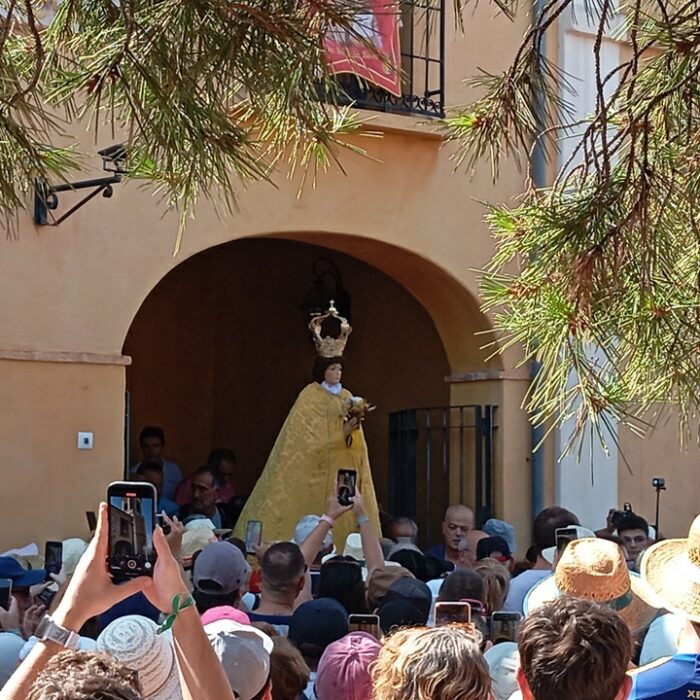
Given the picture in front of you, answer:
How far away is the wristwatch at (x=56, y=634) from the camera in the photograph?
2.24 meters

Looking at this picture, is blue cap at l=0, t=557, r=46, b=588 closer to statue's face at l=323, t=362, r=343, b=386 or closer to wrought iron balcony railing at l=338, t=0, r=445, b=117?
statue's face at l=323, t=362, r=343, b=386

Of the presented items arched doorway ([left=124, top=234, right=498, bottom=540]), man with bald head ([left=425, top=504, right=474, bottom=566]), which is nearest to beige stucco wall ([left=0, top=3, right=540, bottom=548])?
arched doorway ([left=124, top=234, right=498, bottom=540])

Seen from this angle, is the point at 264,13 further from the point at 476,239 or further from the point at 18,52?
the point at 476,239

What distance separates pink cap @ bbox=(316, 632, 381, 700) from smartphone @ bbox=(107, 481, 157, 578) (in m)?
0.95

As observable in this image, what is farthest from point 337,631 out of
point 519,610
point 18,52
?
point 18,52

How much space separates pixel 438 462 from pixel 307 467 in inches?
80.0

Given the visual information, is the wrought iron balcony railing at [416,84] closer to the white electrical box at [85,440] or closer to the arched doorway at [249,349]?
the arched doorway at [249,349]

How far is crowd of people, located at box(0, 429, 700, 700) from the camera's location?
90.7 inches

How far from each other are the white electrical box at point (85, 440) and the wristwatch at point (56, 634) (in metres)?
5.63

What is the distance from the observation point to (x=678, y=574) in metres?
3.13

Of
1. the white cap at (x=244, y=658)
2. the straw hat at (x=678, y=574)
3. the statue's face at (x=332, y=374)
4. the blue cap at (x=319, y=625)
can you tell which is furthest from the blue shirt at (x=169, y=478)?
the white cap at (x=244, y=658)

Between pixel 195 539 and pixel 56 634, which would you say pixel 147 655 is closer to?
pixel 56 634

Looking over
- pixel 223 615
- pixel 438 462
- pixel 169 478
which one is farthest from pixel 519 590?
pixel 438 462

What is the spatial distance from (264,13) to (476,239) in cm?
612
